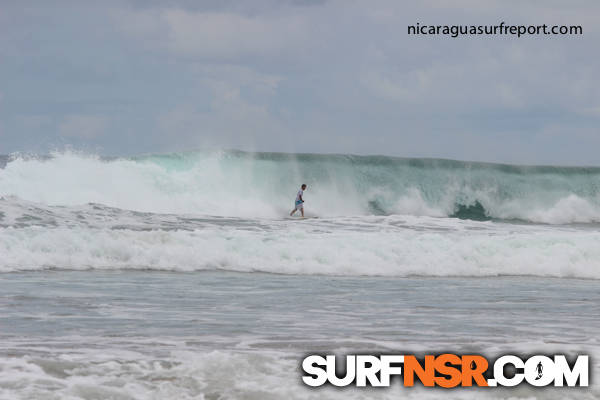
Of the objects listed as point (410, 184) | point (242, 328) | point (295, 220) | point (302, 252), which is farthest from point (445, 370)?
point (410, 184)

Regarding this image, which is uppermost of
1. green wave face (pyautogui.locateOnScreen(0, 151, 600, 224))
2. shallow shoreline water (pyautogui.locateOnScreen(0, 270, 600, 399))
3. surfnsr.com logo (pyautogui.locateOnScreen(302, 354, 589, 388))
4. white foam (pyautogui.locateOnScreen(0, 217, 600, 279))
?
green wave face (pyautogui.locateOnScreen(0, 151, 600, 224))

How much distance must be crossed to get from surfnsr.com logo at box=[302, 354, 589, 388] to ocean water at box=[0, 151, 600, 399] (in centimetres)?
17

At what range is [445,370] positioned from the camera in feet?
16.9

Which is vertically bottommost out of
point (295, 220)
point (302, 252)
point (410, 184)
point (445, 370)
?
point (445, 370)

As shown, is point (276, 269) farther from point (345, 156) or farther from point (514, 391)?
point (345, 156)

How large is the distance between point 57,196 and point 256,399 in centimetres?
2126

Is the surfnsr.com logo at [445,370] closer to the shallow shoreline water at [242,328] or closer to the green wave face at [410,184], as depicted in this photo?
the shallow shoreline water at [242,328]

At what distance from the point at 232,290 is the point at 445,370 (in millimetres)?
5341

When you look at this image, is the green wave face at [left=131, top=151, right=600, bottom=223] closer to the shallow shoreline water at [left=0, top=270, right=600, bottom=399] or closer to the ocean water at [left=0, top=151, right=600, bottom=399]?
the ocean water at [left=0, top=151, right=600, bottom=399]

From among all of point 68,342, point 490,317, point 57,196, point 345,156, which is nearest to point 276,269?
point 490,317

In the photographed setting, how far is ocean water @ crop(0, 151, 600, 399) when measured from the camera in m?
5.10

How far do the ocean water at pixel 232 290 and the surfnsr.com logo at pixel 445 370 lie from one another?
0.54 feet

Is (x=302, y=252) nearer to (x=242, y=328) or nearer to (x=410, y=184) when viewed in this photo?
(x=242, y=328)

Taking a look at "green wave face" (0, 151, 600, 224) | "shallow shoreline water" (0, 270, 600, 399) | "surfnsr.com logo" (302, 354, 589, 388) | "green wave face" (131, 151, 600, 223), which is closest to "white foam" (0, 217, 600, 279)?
"shallow shoreline water" (0, 270, 600, 399)
